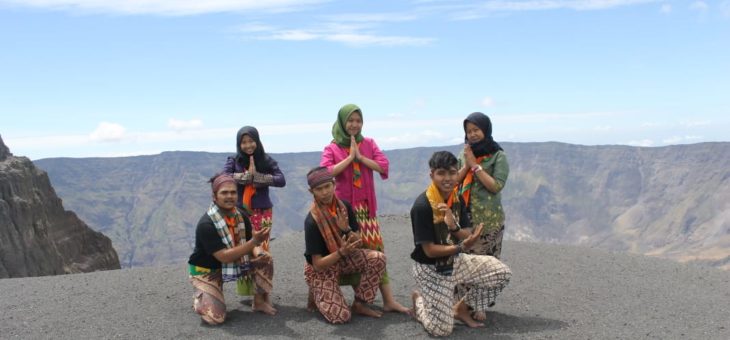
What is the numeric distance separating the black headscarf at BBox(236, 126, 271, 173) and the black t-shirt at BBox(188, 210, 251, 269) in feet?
2.81

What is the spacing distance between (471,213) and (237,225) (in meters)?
2.45

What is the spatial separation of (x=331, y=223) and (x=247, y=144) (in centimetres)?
158

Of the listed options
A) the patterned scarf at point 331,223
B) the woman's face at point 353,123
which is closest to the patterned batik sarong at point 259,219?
the patterned scarf at point 331,223

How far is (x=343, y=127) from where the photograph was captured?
680 centimetres

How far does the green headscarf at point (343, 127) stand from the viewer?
673cm

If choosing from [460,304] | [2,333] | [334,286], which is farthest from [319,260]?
[2,333]

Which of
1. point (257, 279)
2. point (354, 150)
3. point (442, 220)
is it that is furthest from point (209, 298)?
point (442, 220)

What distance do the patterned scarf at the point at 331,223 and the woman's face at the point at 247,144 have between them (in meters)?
1.31

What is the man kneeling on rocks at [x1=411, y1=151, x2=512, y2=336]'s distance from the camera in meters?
5.75

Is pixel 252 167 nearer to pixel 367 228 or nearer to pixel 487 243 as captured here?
pixel 367 228

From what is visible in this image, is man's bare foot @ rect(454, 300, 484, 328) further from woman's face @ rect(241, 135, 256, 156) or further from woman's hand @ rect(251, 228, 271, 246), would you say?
woman's face @ rect(241, 135, 256, 156)

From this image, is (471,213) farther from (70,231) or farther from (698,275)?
(70,231)

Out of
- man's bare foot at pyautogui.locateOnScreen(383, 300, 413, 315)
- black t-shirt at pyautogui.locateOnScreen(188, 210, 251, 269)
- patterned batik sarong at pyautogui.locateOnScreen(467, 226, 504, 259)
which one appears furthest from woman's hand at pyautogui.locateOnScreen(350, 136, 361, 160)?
man's bare foot at pyautogui.locateOnScreen(383, 300, 413, 315)

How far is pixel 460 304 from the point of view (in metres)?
6.45
